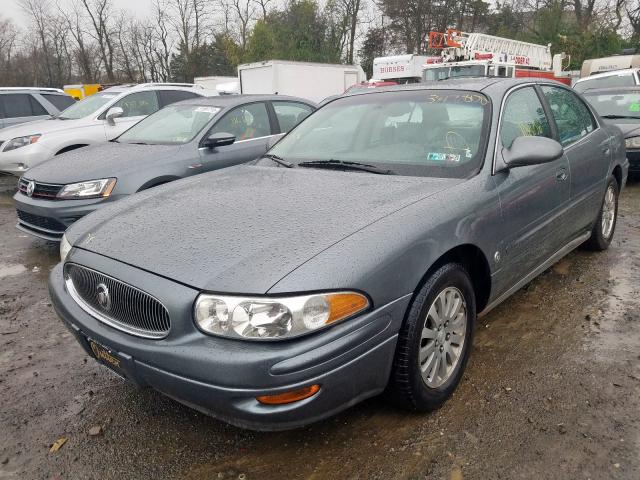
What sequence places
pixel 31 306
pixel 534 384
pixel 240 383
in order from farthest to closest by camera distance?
1. pixel 31 306
2. pixel 534 384
3. pixel 240 383

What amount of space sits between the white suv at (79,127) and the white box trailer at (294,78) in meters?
11.2

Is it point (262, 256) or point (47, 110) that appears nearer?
point (262, 256)

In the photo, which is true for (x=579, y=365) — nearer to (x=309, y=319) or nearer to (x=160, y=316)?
(x=309, y=319)

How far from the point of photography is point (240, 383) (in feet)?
6.09

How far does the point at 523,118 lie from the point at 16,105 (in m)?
10.3

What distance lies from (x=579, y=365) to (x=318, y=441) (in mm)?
1590

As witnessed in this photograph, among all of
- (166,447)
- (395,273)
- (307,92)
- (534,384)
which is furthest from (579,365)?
(307,92)

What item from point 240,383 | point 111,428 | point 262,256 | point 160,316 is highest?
point 262,256

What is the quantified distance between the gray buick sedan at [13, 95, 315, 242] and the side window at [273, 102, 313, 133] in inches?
0.5

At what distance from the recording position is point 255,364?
184 cm

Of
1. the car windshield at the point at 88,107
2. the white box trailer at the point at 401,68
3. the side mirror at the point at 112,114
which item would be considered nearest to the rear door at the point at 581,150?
the side mirror at the point at 112,114

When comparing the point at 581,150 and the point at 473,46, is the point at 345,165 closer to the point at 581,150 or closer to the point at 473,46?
the point at 581,150

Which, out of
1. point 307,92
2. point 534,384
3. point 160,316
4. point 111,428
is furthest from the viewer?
point 307,92

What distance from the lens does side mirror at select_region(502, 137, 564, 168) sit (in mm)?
2791
